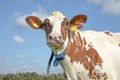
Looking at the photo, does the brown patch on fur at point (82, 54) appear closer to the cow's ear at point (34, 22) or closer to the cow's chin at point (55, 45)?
the cow's chin at point (55, 45)

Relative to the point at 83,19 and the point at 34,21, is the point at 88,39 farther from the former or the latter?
the point at 34,21

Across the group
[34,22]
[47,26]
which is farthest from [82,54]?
[34,22]

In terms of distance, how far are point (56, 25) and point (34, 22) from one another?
3.83ft

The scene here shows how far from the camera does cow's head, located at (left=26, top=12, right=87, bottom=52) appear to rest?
36.9 feet

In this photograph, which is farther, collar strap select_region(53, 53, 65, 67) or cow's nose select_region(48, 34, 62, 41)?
collar strap select_region(53, 53, 65, 67)

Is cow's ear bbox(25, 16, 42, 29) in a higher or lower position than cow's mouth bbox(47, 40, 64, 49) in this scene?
higher

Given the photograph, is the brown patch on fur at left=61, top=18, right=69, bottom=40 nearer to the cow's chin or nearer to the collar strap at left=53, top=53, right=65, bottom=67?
the cow's chin

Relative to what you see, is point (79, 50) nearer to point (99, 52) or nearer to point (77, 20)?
point (99, 52)

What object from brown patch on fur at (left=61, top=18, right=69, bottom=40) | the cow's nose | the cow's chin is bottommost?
the cow's chin

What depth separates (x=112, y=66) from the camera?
12320 millimetres

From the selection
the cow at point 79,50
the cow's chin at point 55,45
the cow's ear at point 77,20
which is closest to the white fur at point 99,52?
the cow at point 79,50

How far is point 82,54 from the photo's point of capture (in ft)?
40.3

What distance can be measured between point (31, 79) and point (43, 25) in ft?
332

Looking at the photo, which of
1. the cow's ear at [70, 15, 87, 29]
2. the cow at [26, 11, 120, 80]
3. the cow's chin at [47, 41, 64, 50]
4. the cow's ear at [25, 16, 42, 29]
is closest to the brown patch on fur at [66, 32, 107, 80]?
the cow at [26, 11, 120, 80]
